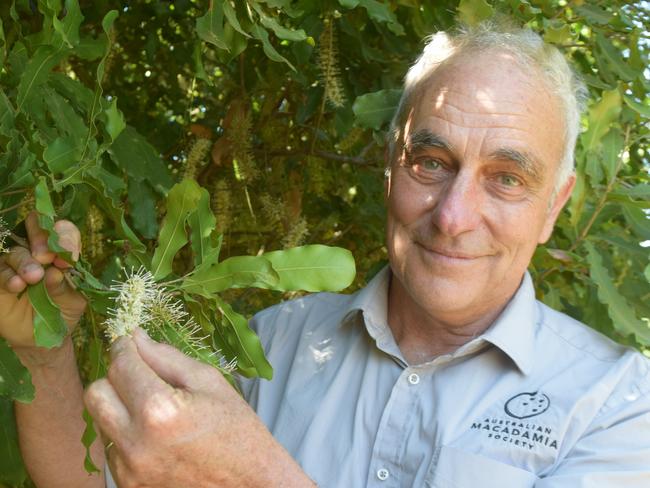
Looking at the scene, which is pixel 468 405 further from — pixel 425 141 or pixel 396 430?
pixel 425 141

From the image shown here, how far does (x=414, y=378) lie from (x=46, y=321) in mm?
828

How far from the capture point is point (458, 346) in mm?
2033

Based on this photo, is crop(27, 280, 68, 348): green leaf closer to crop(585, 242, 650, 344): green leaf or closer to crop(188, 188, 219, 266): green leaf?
crop(188, 188, 219, 266): green leaf

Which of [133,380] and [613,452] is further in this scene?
[613,452]

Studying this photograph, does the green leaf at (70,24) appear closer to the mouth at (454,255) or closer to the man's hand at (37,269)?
the man's hand at (37,269)

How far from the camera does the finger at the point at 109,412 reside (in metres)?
1.27

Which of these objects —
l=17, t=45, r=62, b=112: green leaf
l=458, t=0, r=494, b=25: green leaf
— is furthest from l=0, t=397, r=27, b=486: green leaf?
l=458, t=0, r=494, b=25: green leaf

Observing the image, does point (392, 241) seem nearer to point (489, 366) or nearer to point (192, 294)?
point (489, 366)

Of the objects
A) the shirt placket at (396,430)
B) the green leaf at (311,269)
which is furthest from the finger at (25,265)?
the shirt placket at (396,430)

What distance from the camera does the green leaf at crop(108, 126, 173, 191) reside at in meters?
2.03

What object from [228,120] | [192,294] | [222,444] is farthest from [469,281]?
[228,120]

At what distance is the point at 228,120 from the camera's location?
280 centimetres

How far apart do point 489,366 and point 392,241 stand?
1.19 ft

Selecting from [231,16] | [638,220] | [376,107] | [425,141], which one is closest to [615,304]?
[638,220]
